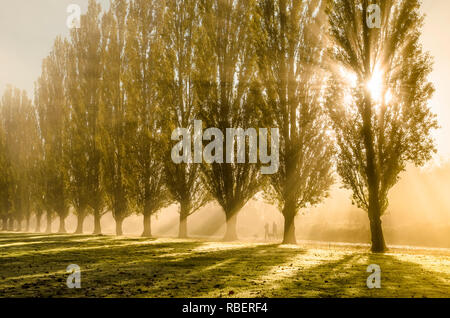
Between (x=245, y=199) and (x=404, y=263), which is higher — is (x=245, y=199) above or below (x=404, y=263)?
above

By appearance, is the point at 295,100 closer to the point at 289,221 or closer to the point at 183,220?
the point at 289,221

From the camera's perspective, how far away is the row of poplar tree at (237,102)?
47.4 feet

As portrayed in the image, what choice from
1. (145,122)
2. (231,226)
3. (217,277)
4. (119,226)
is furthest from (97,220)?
(217,277)

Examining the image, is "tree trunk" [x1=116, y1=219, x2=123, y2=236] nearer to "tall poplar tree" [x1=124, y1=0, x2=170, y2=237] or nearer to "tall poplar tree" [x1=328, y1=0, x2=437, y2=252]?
"tall poplar tree" [x1=124, y1=0, x2=170, y2=237]

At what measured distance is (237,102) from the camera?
63.2 feet

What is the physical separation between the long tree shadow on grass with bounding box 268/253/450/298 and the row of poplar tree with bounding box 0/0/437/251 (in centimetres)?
608

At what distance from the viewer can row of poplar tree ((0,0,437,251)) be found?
47.4 feet

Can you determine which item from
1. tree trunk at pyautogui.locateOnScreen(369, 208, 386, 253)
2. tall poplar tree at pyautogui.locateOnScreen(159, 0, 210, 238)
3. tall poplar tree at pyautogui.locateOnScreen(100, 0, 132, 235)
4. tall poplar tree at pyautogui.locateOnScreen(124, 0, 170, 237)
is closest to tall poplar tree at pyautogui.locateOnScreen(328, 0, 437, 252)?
tree trunk at pyautogui.locateOnScreen(369, 208, 386, 253)

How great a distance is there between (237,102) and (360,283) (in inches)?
539

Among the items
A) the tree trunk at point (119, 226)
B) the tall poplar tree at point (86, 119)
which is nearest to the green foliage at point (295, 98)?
the tree trunk at point (119, 226)
